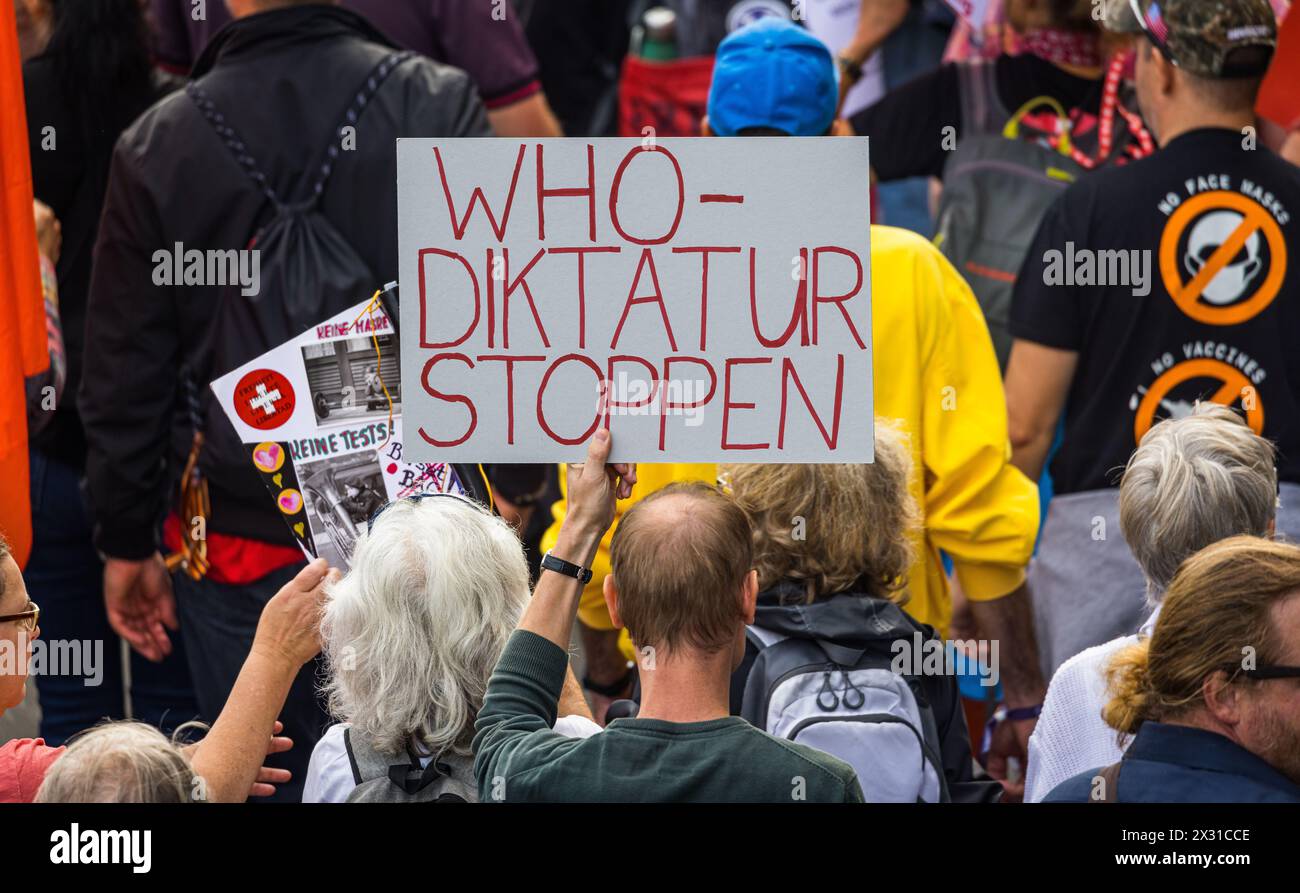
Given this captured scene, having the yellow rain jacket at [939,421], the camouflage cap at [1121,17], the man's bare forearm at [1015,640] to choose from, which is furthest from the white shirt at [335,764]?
the camouflage cap at [1121,17]

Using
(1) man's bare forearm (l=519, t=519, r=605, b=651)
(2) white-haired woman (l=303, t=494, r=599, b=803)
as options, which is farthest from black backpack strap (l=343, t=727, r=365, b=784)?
(1) man's bare forearm (l=519, t=519, r=605, b=651)

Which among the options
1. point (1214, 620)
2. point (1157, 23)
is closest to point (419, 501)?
point (1214, 620)

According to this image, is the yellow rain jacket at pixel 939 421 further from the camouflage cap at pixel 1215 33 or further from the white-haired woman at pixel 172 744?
the white-haired woman at pixel 172 744

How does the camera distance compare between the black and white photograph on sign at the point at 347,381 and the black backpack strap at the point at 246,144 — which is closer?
the black and white photograph on sign at the point at 347,381

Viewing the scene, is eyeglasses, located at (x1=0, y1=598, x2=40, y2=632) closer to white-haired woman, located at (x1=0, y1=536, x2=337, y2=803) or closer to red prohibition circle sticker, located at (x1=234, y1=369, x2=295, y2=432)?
white-haired woman, located at (x1=0, y1=536, x2=337, y2=803)

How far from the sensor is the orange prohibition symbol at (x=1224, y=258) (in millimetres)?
3916

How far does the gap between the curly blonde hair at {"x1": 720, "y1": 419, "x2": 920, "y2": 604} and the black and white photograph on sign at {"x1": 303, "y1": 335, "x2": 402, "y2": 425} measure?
0.68 meters

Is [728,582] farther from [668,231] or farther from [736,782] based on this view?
[668,231]

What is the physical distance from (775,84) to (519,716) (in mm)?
1782

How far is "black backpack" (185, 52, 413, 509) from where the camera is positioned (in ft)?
12.3

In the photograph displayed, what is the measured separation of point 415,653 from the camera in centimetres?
265

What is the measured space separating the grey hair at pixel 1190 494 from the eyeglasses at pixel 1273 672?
0.68m

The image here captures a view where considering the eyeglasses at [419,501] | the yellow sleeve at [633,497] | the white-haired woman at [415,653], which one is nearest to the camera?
the white-haired woman at [415,653]
